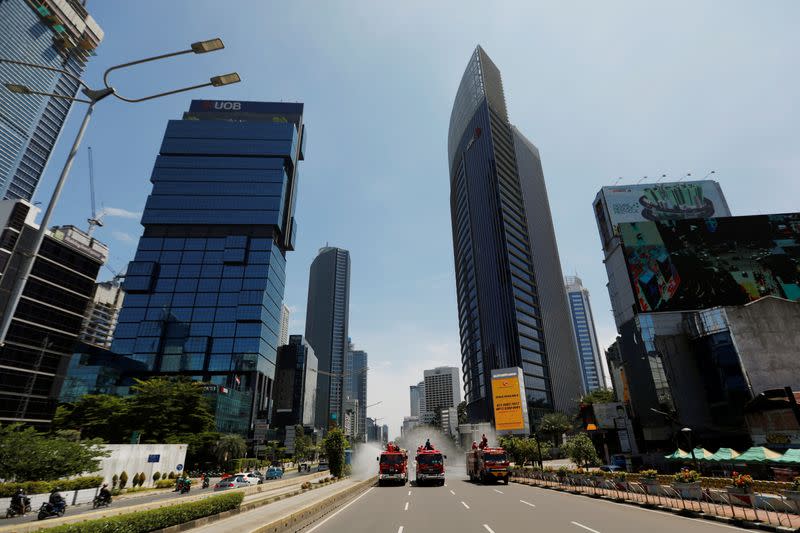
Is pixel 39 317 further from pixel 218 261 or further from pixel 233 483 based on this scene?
pixel 233 483

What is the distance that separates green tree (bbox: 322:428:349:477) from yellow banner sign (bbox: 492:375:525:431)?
156 feet

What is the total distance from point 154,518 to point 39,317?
318 feet

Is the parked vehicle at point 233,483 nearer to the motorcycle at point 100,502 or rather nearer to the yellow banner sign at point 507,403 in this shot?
the motorcycle at point 100,502

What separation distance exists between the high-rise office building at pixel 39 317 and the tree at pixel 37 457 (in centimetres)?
5863

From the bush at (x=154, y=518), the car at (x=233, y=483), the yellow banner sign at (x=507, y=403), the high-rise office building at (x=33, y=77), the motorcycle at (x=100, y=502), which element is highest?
the high-rise office building at (x=33, y=77)

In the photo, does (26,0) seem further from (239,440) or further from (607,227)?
(607,227)


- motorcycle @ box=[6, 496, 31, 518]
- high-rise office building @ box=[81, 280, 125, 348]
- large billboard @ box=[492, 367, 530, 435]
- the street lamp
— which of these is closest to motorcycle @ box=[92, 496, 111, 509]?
motorcycle @ box=[6, 496, 31, 518]

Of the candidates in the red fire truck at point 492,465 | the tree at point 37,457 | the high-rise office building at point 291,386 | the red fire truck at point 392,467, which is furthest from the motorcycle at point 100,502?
the high-rise office building at point 291,386

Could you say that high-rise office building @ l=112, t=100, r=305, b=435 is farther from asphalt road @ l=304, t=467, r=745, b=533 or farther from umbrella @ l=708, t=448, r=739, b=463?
umbrella @ l=708, t=448, r=739, b=463

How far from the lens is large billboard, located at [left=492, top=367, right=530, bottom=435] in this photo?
80875 mm

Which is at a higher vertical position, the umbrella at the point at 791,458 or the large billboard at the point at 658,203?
the large billboard at the point at 658,203

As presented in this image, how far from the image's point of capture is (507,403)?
274 ft

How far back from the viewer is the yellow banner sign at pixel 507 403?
81.1 metres

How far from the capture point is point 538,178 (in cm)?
16450
